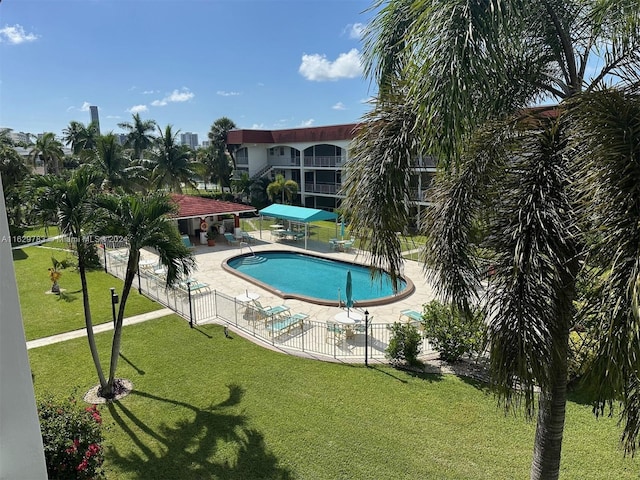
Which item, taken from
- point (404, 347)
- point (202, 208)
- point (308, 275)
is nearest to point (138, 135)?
point (202, 208)

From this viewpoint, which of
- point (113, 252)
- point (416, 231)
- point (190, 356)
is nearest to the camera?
point (416, 231)

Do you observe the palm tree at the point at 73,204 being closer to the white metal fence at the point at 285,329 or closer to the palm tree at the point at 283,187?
the white metal fence at the point at 285,329

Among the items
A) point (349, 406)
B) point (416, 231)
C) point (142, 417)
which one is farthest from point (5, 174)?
point (416, 231)

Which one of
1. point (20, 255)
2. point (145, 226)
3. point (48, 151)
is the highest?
point (48, 151)

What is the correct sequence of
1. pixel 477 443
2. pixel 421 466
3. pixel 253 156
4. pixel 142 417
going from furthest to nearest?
pixel 253 156, pixel 142 417, pixel 477 443, pixel 421 466

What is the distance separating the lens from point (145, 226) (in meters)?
8.59

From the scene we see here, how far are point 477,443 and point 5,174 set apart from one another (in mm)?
31887

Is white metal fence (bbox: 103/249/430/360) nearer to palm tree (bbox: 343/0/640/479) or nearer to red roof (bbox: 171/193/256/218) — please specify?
palm tree (bbox: 343/0/640/479)

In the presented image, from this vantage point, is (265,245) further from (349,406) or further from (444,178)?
(444,178)

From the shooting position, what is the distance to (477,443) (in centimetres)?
760

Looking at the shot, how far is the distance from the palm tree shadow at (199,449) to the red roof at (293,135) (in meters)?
28.5

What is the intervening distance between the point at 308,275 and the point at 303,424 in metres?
14.1

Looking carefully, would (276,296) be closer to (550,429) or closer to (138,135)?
(550,429)

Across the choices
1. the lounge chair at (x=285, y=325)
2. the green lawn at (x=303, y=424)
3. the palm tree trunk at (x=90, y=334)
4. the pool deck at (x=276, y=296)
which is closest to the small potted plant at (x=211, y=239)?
the pool deck at (x=276, y=296)
